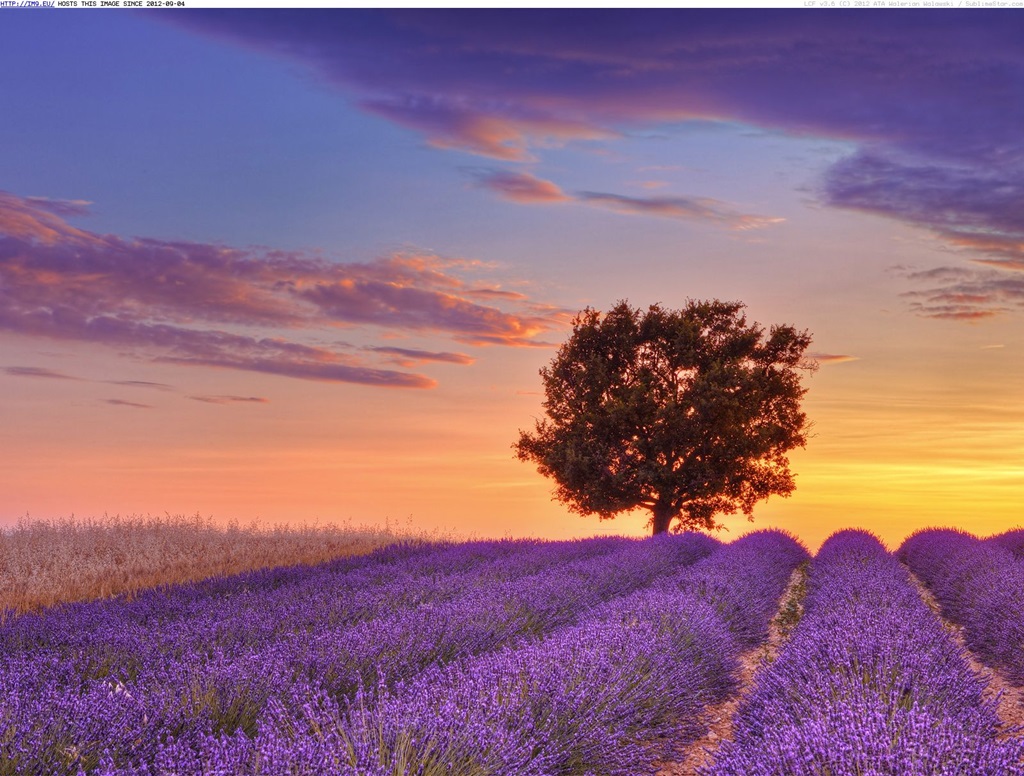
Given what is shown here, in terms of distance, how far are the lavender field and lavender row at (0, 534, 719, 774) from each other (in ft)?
0.06

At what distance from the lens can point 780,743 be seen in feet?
10.7

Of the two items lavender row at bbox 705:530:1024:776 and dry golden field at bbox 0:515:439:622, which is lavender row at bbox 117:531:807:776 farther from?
dry golden field at bbox 0:515:439:622

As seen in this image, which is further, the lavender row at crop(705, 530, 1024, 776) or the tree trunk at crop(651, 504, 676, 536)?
the tree trunk at crop(651, 504, 676, 536)

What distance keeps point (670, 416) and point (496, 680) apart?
40.7ft

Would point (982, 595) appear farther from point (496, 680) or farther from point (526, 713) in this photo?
point (526, 713)

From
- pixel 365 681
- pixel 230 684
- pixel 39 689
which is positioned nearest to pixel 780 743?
pixel 365 681

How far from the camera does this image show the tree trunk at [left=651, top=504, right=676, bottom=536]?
17484 millimetres

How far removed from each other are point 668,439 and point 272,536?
8.33 m

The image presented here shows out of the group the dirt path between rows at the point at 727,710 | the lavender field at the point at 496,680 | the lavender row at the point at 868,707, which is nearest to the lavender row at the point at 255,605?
the lavender field at the point at 496,680

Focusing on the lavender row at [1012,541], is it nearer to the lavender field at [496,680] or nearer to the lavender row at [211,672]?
the lavender field at [496,680]

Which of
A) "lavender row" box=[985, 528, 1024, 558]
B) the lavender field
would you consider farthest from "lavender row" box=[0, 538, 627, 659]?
"lavender row" box=[985, 528, 1024, 558]

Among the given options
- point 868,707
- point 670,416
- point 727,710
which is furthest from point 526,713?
point 670,416

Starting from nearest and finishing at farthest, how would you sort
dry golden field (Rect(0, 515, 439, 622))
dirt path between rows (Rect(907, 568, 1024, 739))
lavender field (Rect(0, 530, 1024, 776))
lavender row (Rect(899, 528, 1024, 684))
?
lavender field (Rect(0, 530, 1024, 776)) < dirt path between rows (Rect(907, 568, 1024, 739)) < lavender row (Rect(899, 528, 1024, 684)) < dry golden field (Rect(0, 515, 439, 622))

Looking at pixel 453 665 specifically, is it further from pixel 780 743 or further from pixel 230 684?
pixel 780 743
